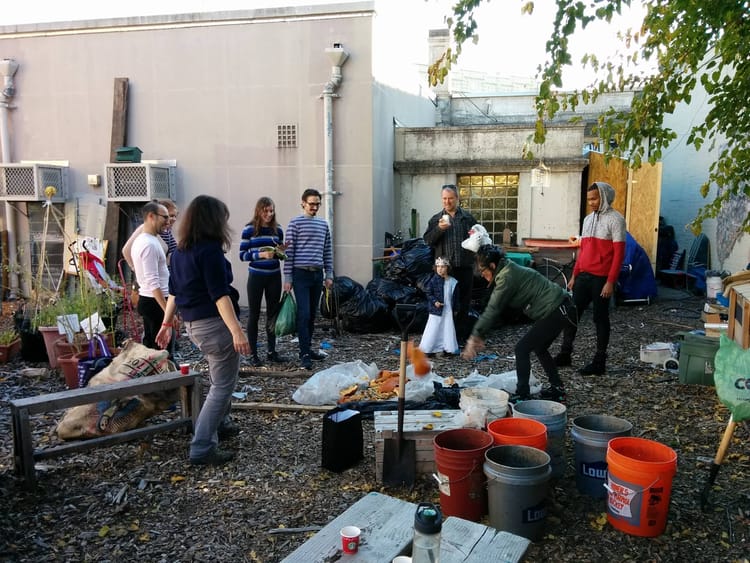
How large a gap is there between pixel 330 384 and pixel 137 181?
18.8 feet

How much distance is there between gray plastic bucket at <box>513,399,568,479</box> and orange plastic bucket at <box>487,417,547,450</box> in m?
0.09

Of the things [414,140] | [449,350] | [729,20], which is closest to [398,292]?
[449,350]

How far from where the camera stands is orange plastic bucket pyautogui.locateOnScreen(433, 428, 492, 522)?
10.0ft

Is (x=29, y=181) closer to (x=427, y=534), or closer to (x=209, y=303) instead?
(x=209, y=303)

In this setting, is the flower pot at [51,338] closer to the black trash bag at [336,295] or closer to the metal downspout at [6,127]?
the black trash bag at [336,295]

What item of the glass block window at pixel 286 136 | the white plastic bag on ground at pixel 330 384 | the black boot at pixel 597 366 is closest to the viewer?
the white plastic bag on ground at pixel 330 384

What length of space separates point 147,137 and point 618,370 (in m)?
7.91

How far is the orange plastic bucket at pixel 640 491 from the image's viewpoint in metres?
2.87

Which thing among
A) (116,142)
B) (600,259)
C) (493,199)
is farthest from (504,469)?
(116,142)

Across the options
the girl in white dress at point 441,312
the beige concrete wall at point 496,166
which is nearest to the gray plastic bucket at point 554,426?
the girl in white dress at point 441,312

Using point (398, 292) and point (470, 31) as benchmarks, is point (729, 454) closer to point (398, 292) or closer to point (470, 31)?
point (470, 31)

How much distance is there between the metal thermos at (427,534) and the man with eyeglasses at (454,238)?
4.72 m

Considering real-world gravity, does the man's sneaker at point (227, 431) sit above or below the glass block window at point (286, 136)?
below

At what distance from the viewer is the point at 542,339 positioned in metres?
4.59
